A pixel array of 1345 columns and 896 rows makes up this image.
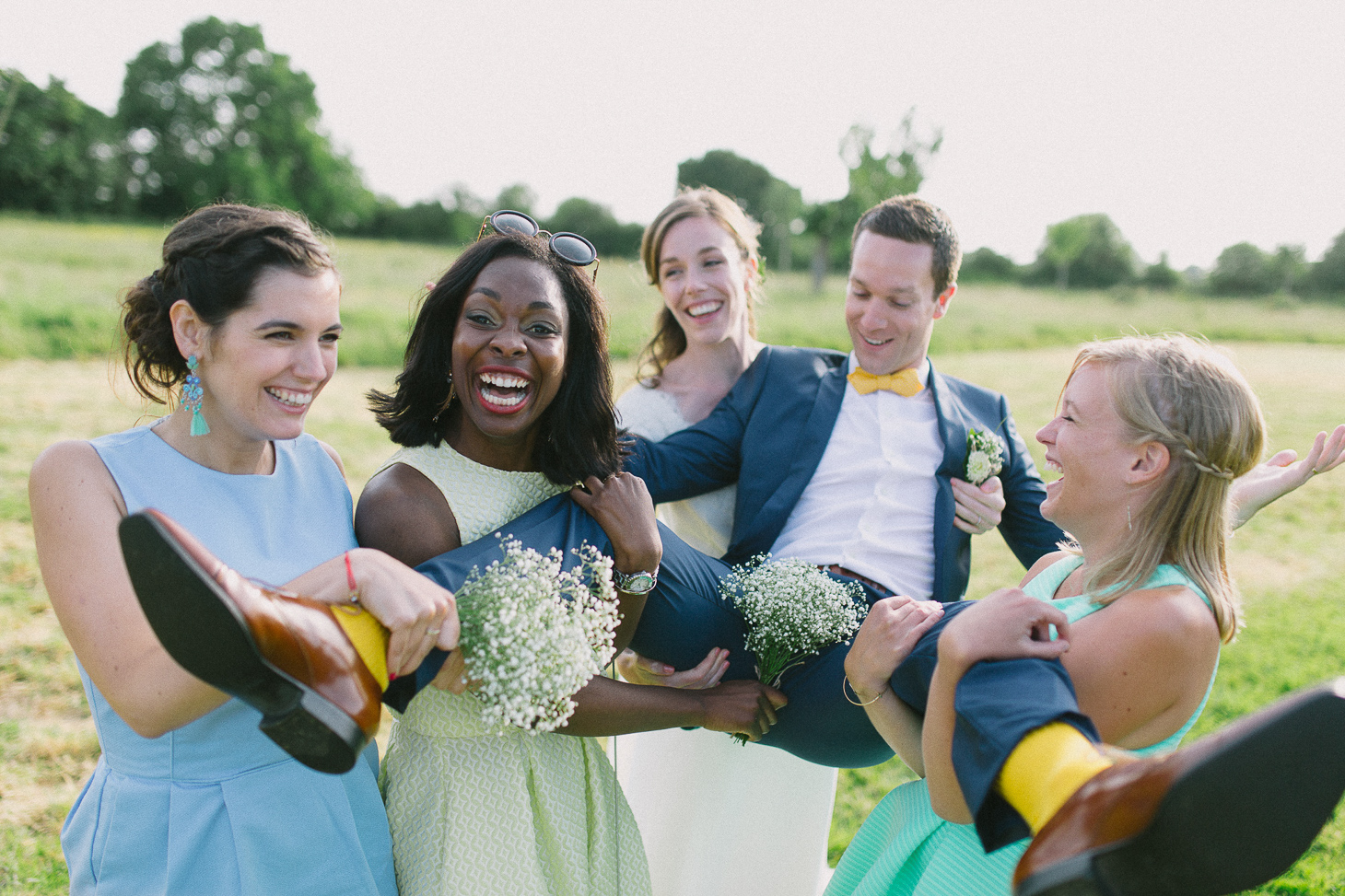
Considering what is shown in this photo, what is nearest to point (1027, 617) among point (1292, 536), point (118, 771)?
point (118, 771)

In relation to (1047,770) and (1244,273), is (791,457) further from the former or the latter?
(1244,273)

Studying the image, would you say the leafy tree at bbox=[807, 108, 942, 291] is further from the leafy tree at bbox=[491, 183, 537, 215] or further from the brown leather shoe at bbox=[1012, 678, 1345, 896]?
the brown leather shoe at bbox=[1012, 678, 1345, 896]

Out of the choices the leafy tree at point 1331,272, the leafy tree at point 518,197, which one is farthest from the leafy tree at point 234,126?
the leafy tree at point 1331,272

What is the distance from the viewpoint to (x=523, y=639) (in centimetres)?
242

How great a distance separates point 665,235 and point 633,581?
107 inches

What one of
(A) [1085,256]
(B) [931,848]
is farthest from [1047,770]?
(A) [1085,256]

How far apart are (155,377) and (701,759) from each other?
2.92 meters

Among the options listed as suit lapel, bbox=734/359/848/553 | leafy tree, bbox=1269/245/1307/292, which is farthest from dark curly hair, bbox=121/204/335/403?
leafy tree, bbox=1269/245/1307/292

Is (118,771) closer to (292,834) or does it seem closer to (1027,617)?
(292,834)

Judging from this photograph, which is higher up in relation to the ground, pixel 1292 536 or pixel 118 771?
pixel 118 771

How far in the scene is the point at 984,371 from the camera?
75.9 ft

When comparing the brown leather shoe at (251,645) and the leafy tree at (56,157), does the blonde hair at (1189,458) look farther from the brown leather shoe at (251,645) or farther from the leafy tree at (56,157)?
the leafy tree at (56,157)

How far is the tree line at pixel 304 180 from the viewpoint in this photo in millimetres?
43656

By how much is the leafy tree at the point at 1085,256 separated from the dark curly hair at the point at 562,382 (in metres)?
55.2
